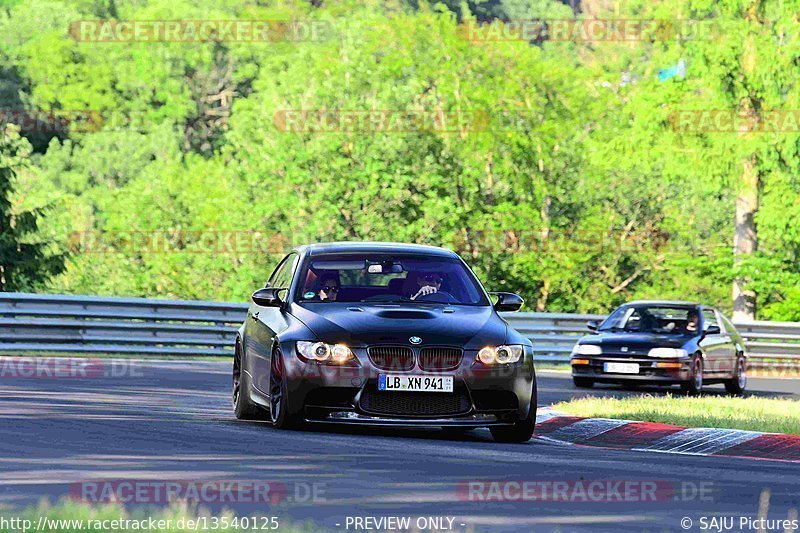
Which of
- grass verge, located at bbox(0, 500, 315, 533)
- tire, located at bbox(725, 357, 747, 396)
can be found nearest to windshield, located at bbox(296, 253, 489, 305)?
grass verge, located at bbox(0, 500, 315, 533)

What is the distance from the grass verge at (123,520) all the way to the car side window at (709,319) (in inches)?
718

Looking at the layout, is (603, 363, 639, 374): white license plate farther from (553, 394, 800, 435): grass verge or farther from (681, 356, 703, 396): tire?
(553, 394, 800, 435): grass verge

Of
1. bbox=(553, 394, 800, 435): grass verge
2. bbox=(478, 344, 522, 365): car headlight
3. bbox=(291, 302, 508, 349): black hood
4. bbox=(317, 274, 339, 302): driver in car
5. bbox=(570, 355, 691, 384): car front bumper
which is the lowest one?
bbox=(570, 355, 691, 384): car front bumper

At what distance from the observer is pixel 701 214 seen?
5725 cm

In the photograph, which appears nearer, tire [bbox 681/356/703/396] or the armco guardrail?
tire [bbox 681/356/703/396]

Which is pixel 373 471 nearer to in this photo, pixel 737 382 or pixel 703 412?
pixel 703 412

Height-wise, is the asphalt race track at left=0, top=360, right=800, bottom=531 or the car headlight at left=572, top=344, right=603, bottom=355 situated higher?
the asphalt race track at left=0, top=360, right=800, bottom=531

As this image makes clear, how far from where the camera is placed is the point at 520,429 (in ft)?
45.2

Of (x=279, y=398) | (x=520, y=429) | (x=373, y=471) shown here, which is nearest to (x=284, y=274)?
(x=279, y=398)

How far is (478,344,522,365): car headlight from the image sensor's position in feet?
44.0

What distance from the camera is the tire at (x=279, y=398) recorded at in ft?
44.3

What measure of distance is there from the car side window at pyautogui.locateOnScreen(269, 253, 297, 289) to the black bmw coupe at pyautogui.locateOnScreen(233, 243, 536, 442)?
24.5 inches

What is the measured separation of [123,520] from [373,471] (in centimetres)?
302

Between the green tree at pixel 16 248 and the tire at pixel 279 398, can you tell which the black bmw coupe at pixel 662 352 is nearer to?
the tire at pixel 279 398
